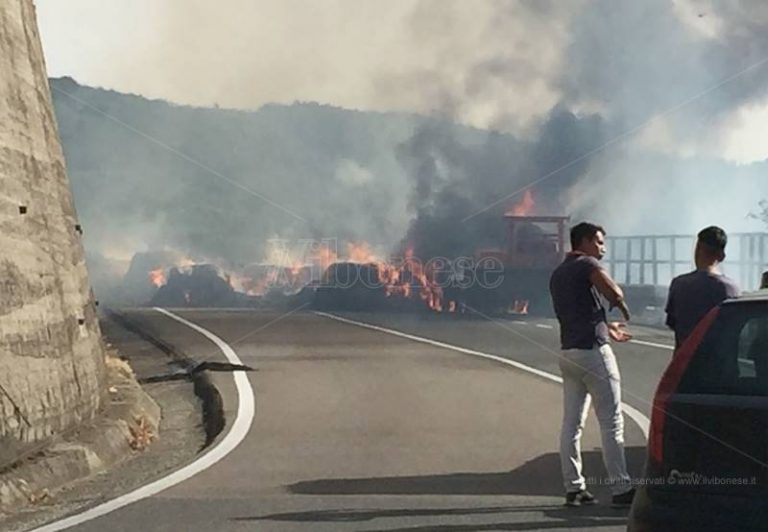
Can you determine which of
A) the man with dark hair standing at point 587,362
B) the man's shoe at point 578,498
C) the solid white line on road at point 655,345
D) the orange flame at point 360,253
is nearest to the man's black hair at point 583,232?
the man with dark hair standing at point 587,362

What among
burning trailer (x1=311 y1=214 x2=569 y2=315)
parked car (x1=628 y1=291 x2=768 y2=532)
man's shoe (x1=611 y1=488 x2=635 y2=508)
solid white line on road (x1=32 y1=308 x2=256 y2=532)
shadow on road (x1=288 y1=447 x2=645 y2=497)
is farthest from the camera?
burning trailer (x1=311 y1=214 x2=569 y2=315)

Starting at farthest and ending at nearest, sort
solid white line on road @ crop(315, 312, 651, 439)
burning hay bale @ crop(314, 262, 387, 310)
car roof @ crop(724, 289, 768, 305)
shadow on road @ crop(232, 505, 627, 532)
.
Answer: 1. burning hay bale @ crop(314, 262, 387, 310)
2. solid white line on road @ crop(315, 312, 651, 439)
3. shadow on road @ crop(232, 505, 627, 532)
4. car roof @ crop(724, 289, 768, 305)

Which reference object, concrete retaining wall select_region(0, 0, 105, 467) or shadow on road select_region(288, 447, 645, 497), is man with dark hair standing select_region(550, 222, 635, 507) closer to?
shadow on road select_region(288, 447, 645, 497)

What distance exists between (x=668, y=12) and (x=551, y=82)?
16.1ft

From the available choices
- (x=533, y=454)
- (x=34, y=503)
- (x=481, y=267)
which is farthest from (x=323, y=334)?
(x=34, y=503)

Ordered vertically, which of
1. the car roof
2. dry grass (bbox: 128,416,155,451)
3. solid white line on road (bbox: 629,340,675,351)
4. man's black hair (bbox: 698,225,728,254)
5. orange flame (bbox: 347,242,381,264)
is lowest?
dry grass (bbox: 128,416,155,451)

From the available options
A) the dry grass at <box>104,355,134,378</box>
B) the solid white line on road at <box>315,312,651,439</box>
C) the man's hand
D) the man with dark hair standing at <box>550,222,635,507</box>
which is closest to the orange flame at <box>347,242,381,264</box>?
the solid white line on road at <box>315,312,651,439</box>

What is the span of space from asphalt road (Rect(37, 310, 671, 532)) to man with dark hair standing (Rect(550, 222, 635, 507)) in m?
0.20

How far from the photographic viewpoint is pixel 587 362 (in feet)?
26.2

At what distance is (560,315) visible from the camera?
825 cm

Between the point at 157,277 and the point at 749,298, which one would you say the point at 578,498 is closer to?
the point at 749,298

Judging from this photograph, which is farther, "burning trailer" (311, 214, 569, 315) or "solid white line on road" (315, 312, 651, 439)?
"burning trailer" (311, 214, 569, 315)

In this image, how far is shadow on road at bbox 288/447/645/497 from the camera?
8531 mm

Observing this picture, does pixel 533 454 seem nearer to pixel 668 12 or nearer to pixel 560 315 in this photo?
pixel 560 315
